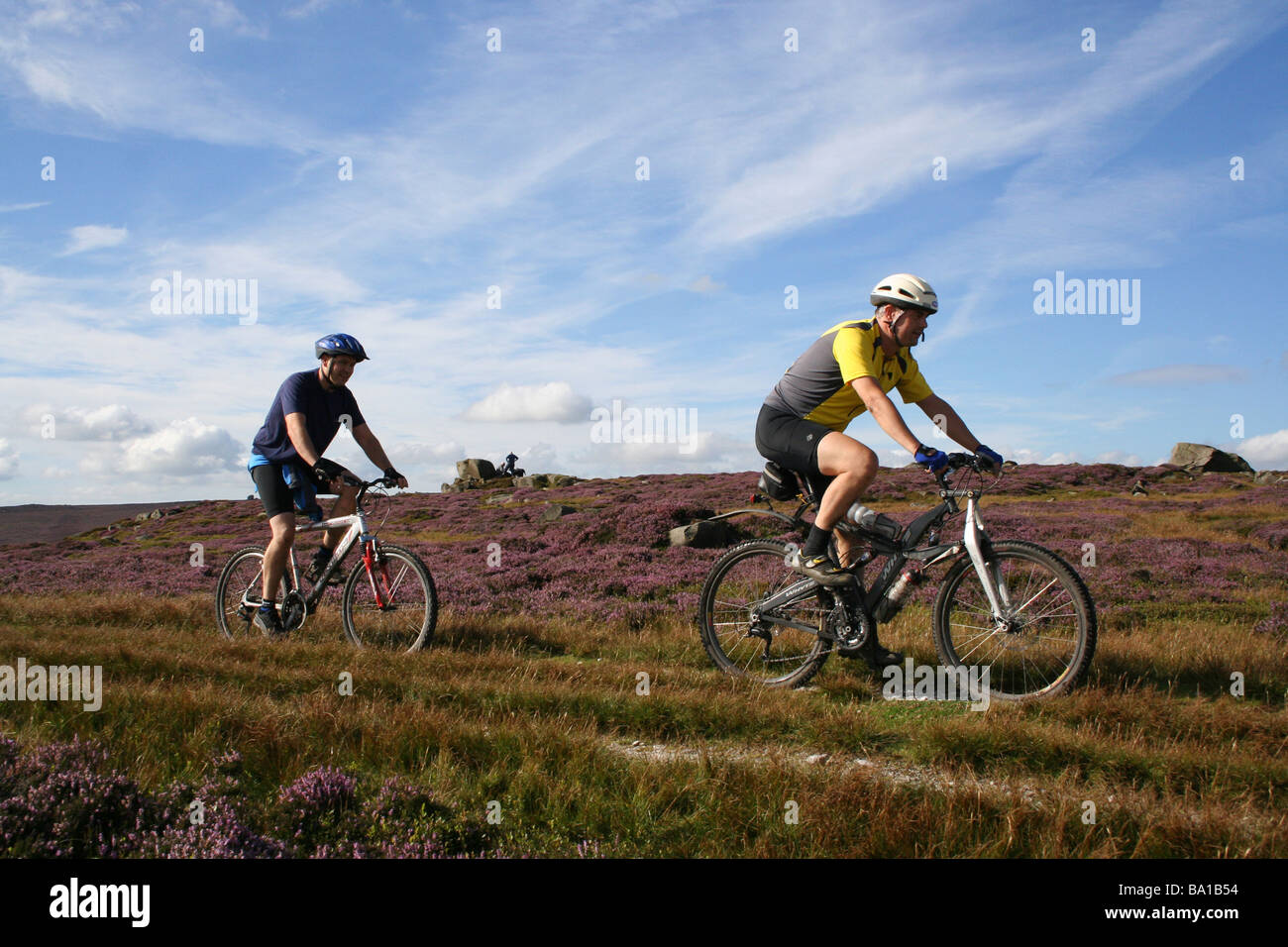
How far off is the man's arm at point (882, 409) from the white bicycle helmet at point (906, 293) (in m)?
0.66

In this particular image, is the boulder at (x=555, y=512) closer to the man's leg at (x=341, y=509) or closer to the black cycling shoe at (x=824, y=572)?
the man's leg at (x=341, y=509)

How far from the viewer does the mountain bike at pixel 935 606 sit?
572 centimetres

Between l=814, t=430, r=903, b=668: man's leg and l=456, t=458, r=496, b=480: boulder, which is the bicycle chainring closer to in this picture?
l=814, t=430, r=903, b=668: man's leg

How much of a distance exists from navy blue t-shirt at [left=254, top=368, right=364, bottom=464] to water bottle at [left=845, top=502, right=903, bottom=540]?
5.29 meters

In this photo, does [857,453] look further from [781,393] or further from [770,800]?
[770,800]

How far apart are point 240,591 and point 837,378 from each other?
7.38 meters

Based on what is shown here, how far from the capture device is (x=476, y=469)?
61.1 m

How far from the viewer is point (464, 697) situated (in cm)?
580

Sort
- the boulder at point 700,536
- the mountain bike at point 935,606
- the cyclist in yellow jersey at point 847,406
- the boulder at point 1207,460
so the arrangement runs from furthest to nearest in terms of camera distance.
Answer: the boulder at point 1207,460, the boulder at point 700,536, the cyclist in yellow jersey at point 847,406, the mountain bike at point 935,606

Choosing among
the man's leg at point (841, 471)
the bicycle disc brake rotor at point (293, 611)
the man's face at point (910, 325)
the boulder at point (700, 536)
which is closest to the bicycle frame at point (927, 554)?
the man's leg at point (841, 471)
